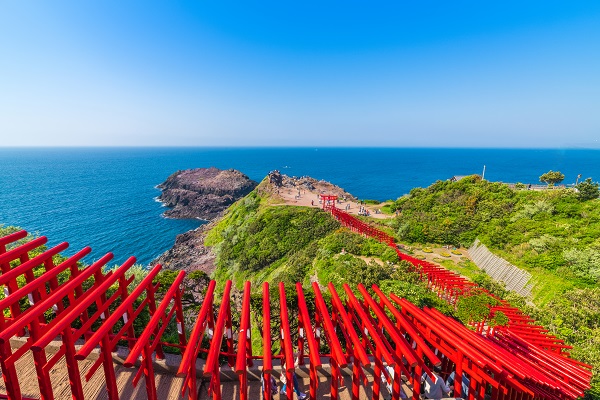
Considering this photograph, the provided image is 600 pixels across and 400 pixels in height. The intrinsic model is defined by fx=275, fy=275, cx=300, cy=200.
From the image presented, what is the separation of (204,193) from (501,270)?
86.5 metres

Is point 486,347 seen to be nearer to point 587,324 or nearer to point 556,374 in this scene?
point 556,374

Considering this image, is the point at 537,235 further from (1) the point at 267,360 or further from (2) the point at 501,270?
(1) the point at 267,360

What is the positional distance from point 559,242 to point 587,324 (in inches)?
465

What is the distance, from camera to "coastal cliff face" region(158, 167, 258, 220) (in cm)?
8175

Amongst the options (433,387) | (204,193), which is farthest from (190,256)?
(204,193)

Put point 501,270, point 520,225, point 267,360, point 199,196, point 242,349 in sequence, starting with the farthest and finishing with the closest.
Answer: point 199,196 → point 520,225 → point 501,270 → point 242,349 → point 267,360

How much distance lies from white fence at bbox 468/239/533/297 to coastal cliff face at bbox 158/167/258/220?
63.2m

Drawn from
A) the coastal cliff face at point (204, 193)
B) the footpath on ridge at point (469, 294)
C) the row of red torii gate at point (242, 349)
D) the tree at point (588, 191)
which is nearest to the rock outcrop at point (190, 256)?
the coastal cliff face at point (204, 193)

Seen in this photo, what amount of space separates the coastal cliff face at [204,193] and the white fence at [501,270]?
63250 mm

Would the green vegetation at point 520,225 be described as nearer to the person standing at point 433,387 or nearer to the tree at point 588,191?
the tree at point 588,191

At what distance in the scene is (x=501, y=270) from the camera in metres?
22.6

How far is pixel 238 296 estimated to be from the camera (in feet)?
88.3

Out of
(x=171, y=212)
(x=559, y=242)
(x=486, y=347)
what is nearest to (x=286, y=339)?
(x=486, y=347)

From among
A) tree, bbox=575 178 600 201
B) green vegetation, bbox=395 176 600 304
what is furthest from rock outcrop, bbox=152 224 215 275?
tree, bbox=575 178 600 201
